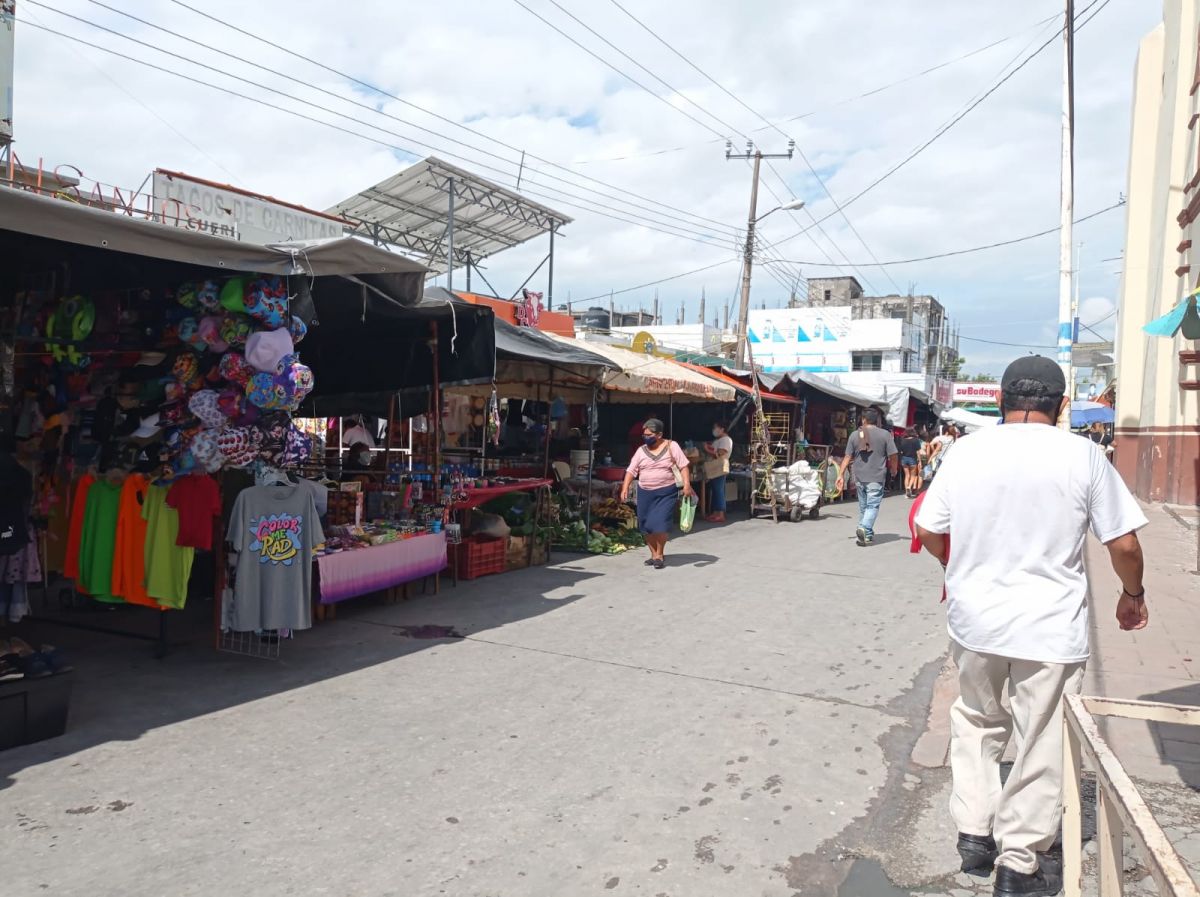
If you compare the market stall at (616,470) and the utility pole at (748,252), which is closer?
the market stall at (616,470)

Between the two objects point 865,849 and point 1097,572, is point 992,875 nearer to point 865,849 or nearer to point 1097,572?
point 865,849

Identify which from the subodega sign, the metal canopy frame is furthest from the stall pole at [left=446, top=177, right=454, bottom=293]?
the subodega sign

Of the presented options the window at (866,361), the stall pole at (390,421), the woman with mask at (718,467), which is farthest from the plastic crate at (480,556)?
the window at (866,361)

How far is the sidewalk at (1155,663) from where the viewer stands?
14.2 ft

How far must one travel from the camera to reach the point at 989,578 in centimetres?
309

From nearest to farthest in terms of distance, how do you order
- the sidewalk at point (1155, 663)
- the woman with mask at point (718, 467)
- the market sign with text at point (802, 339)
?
the sidewalk at point (1155, 663) → the woman with mask at point (718, 467) → the market sign with text at point (802, 339)

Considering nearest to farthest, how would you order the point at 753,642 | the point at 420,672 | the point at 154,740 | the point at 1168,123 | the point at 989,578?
the point at 989,578 < the point at 154,740 < the point at 420,672 < the point at 753,642 < the point at 1168,123

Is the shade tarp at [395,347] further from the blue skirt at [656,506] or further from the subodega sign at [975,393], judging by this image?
the subodega sign at [975,393]

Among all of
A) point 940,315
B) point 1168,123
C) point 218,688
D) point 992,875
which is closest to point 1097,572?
point 992,875

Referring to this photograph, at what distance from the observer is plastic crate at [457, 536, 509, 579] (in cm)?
890

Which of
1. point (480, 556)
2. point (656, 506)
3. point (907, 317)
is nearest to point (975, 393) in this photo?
point (907, 317)

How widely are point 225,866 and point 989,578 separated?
3060 millimetres

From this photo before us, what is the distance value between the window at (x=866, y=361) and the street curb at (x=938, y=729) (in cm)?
4530

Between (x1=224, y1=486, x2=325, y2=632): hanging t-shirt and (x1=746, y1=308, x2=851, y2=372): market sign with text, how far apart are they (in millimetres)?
45397
